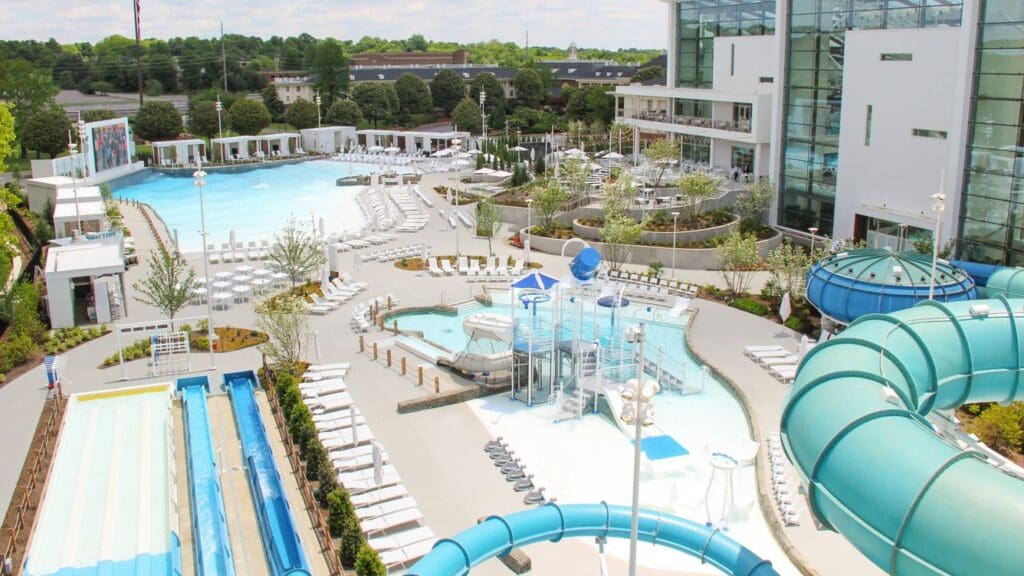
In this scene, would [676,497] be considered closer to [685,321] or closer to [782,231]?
[685,321]

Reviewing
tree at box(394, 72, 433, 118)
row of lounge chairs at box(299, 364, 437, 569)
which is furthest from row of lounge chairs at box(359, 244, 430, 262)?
tree at box(394, 72, 433, 118)

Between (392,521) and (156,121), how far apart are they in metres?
59.7

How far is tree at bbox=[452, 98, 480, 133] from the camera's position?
74375 mm

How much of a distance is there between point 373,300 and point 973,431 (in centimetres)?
1688

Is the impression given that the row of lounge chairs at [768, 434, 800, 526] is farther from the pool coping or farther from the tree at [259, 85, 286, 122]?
the tree at [259, 85, 286, 122]

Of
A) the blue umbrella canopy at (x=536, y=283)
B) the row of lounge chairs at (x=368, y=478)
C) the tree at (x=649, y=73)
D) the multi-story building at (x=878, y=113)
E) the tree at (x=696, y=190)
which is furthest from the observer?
the tree at (x=649, y=73)

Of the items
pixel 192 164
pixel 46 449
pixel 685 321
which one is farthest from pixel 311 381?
pixel 192 164

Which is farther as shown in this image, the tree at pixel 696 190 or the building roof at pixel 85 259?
the tree at pixel 696 190

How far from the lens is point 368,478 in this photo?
55.2 feet

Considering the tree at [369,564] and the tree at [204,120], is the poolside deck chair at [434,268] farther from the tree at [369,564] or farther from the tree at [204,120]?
the tree at [204,120]

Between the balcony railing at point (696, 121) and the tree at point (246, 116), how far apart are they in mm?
33532

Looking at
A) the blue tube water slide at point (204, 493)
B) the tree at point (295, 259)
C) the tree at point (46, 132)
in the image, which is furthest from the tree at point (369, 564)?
the tree at point (46, 132)

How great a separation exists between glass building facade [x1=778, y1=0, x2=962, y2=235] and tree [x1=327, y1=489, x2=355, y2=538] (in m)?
25.6

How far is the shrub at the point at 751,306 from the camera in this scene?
1065 inches
